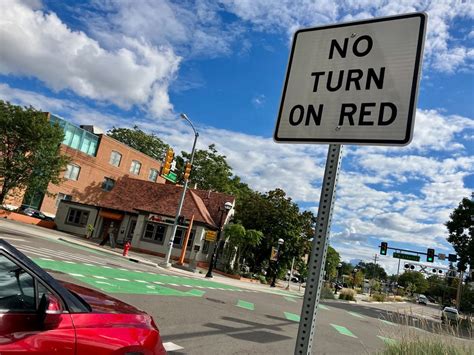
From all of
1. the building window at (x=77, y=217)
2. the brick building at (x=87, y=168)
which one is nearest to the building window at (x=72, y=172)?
Answer: the brick building at (x=87, y=168)

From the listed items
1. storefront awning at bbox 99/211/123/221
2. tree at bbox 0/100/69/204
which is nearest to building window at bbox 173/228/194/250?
storefront awning at bbox 99/211/123/221

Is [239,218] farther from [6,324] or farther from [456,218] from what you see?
[6,324]

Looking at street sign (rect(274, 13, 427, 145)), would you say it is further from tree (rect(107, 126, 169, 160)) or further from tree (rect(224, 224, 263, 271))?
tree (rect(107, 126, 169, 160))

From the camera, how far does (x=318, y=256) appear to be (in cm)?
217

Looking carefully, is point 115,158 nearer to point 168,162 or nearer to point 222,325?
point 168,162

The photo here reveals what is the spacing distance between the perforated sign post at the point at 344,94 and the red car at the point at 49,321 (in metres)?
1.54

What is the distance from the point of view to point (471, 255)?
3831 cm

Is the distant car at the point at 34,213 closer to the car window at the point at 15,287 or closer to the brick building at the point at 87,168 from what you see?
the brick building at the point at 87,168

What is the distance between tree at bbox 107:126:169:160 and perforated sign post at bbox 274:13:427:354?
73.4 m

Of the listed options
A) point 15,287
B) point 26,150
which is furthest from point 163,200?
point 15,287

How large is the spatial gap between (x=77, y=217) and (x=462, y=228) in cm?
3881

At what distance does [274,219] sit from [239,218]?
12.0 ft

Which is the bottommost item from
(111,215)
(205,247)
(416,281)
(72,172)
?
(205,247)

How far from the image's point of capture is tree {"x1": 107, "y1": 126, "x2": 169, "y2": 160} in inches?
2945
